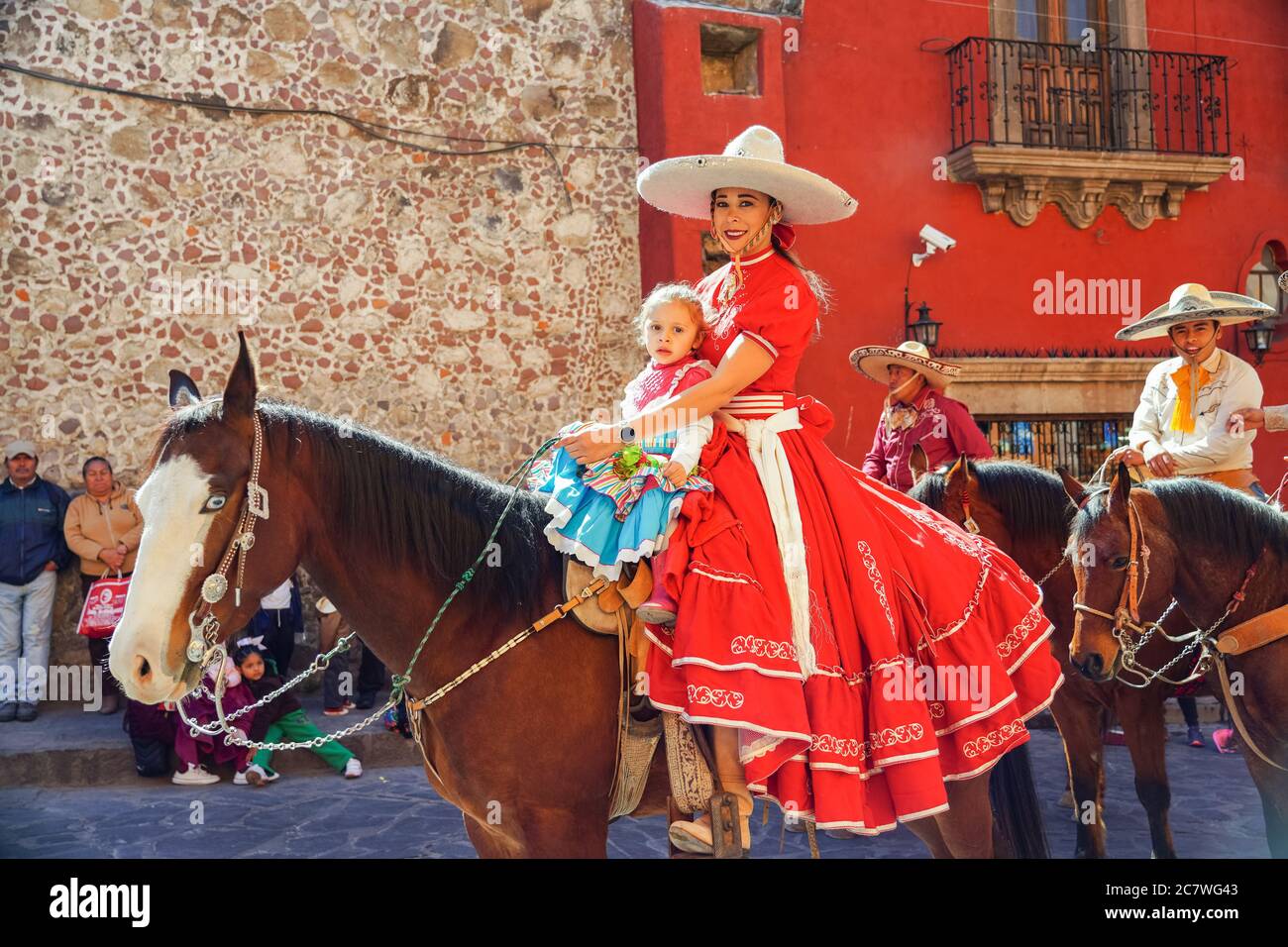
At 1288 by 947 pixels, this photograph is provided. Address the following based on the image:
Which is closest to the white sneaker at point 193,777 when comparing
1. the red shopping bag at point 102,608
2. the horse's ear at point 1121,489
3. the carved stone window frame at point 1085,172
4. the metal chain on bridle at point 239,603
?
the red shopping bag at point 102,608

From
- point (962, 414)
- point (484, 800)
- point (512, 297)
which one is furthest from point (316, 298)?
point (484, 800)

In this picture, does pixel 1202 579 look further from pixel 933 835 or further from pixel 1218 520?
pixel 933 835

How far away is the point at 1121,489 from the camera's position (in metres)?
4.16

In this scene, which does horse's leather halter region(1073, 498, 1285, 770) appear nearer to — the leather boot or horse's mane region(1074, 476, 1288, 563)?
horse's mane region(1074, 476, 1288, 563)

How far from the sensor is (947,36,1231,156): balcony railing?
1113 centimetres

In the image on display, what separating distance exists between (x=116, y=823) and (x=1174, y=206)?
38.1ft

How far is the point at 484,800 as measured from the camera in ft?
9.71

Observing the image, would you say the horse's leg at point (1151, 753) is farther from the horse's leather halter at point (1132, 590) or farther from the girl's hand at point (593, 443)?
the girl's hand at point (593, 443)

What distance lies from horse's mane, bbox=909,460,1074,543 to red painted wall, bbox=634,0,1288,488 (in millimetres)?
5191

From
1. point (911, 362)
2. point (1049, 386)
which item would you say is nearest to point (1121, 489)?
point (911, 362)

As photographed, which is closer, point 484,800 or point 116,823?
point 484,800

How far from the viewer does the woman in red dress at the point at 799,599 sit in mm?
2998

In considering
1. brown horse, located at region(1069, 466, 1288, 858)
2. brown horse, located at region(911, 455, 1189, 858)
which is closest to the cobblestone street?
brown horse, located at region(911, 455, 1189, 858)
